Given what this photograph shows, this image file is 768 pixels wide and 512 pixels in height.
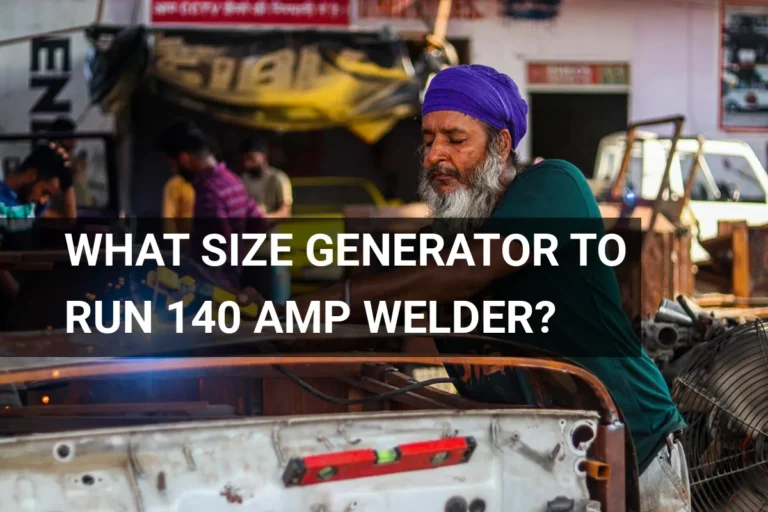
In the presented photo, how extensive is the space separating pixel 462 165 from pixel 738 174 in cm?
1106

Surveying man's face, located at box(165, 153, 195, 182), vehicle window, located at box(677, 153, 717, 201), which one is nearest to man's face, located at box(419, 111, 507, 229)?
man's face, located at box(165, 153, 195, 182)

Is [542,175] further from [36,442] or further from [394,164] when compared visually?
[394,164]

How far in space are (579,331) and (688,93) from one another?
45.1 feet

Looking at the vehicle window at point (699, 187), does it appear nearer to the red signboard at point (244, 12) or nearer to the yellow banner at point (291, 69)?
the yellow banner at point (291, 69)

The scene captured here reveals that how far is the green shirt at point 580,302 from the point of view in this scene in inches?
103

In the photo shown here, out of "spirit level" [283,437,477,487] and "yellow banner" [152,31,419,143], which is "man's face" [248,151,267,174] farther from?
"spirit level" [283,437,477,487]

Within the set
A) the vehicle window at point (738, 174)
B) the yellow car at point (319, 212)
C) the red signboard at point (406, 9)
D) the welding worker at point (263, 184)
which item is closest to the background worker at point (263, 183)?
the welding worker at point (263, 184)

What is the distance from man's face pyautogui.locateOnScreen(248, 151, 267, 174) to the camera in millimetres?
10125

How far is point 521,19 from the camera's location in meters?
14.9

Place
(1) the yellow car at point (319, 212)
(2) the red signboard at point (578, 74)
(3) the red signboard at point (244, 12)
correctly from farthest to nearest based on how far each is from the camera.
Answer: (2) the red signboard at point (578, 74), (3) the red signboard at point (244, 12), (1) the yellow car at point (319, 212)

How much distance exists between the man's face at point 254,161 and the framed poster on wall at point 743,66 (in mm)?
8173

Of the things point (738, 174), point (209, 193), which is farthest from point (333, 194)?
point (209, 193)

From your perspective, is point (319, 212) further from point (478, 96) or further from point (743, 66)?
point (478, 96)

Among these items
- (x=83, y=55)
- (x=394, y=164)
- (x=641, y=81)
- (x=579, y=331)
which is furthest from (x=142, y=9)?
(x=579, y=331)
